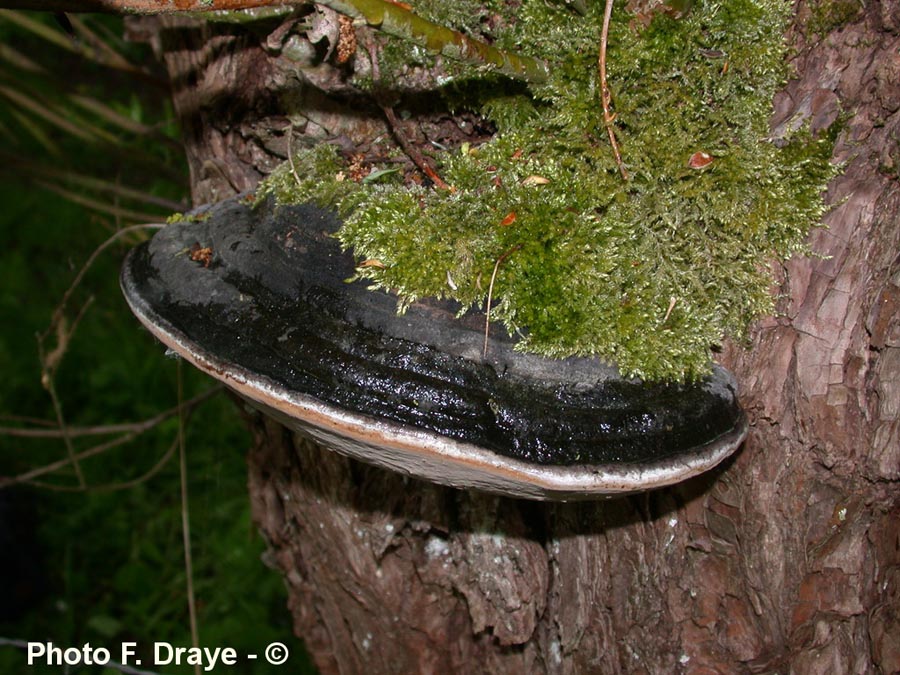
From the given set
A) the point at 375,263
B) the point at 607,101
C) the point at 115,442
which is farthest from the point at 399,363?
the point at 115,442

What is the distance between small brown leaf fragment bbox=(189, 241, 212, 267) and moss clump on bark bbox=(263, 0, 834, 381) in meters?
0.25

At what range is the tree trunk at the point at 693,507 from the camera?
5.91 feet

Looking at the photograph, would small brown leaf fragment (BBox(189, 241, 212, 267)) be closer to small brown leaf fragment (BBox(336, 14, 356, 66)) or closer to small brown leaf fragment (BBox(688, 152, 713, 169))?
small brown leaf fragment (BBox(336, 14, 356, 66))

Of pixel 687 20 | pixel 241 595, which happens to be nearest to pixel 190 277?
pixel 687 20

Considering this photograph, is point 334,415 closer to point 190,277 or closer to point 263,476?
point 190,277

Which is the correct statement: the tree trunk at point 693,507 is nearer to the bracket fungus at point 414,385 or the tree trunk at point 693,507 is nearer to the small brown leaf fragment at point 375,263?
the bracket fungus at point 414,385

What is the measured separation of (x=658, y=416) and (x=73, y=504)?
18.0ft

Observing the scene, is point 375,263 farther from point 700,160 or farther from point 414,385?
point 700,160

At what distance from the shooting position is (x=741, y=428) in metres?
1.68

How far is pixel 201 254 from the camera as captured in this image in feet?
6.07

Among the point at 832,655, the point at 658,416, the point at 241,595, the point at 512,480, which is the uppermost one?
the point at 658,416

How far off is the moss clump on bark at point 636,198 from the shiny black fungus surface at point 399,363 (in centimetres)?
8

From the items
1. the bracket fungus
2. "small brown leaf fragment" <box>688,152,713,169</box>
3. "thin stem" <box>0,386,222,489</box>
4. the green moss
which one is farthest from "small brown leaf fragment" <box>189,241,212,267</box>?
the green moss

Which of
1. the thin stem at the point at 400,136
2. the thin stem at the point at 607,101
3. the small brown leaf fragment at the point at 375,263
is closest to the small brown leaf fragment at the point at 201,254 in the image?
the small brown leaf fragment at the point at 375,263
